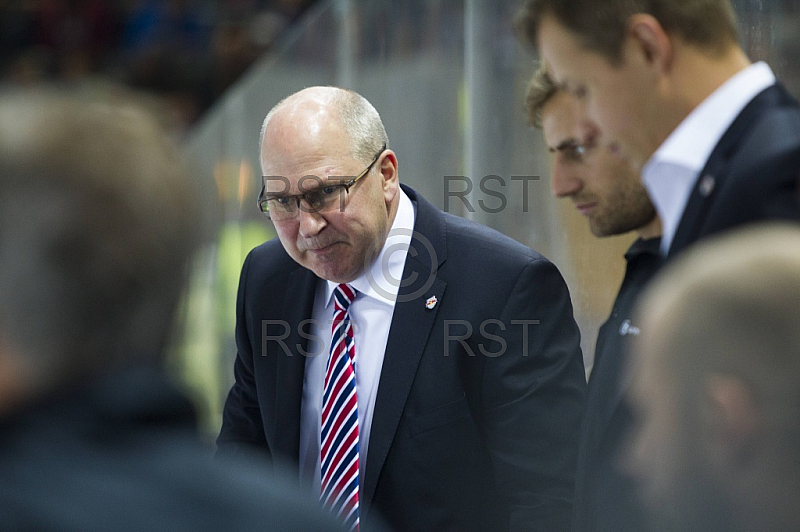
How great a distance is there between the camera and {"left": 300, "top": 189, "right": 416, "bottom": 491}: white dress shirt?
230 cm

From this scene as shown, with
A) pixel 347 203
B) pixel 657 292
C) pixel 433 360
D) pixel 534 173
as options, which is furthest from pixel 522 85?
pixel 657 292

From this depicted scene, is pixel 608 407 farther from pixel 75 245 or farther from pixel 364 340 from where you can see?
pixel 75 245

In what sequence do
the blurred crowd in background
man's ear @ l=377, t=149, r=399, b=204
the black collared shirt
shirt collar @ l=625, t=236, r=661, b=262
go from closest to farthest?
the black collared shirt, shirt collar @ l=625, t=236, r=661, b=262, man's ear @ l=377, t=149, r=399, b=204, the blurred crowd in background

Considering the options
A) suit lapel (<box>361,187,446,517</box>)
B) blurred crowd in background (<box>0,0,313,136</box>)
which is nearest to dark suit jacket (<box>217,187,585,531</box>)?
suit lapel (<box>361,187,446,517</box>)

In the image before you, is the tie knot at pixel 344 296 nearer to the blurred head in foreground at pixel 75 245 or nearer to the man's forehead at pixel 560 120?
the man's forehead at pixel 560 120

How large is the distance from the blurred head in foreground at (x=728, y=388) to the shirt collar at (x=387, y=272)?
56.8 inches

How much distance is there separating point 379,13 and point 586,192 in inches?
A: 91.3

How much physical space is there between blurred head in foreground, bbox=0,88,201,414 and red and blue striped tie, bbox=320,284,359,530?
1376mm

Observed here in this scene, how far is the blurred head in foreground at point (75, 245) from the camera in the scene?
2.65 ft

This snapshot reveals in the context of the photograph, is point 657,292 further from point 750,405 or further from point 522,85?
point 522,85

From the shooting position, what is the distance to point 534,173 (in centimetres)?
309

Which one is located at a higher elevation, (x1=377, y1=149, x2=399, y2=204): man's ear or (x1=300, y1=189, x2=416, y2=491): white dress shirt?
(x1=377, y1=149, x2=399, y2=204): man's ear

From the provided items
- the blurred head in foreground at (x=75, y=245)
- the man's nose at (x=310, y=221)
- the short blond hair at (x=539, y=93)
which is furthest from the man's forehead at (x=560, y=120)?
the blurred head in foreground at (x=75, y=245)

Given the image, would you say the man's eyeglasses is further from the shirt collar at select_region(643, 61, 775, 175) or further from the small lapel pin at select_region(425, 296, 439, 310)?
the shirt collar at select_region(643, 61, 775, 175)
